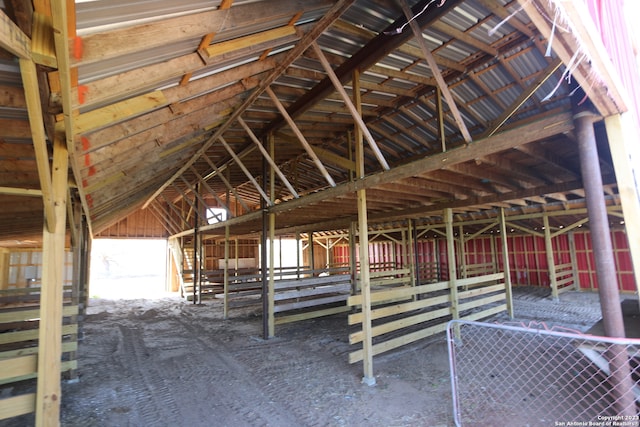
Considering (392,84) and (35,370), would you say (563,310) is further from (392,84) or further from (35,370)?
(35,370)

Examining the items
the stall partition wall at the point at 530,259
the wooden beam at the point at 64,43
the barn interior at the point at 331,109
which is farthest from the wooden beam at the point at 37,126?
the stall partition wall at the point at 530,259

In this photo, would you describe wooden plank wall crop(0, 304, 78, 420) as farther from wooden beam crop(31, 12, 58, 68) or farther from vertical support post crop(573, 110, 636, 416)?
vertical support post crop(573, 110, 636, 416)

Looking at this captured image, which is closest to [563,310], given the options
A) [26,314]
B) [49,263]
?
[49,263]

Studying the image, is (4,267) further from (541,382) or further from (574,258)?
(574,258)

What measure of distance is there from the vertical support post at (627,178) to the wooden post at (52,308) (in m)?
4.51

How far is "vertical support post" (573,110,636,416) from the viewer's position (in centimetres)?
249

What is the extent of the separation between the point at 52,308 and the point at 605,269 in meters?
4.62

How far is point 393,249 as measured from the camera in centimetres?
1884

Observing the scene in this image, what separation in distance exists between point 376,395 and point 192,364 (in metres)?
3.26

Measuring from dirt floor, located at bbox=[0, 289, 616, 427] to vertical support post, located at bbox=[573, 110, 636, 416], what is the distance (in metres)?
1.60

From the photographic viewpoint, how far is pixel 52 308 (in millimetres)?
2648

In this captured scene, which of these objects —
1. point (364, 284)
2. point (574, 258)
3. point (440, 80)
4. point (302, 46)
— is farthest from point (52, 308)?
point (574, 258)

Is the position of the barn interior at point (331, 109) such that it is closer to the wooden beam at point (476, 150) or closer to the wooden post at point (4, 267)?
the wooden beam at point (476, 150)

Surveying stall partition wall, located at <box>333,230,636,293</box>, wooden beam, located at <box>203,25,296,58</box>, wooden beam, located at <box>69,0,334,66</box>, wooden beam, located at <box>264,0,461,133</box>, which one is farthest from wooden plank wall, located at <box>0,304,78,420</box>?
stall partition wall, located at <box>333,230,636,293</box>
